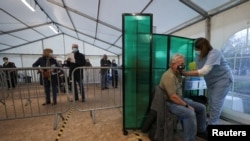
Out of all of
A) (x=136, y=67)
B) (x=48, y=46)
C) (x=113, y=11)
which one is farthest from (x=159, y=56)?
(x=48, y=46)

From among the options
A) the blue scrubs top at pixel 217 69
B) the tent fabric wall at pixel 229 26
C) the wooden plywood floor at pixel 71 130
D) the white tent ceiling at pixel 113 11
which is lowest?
the wooden plywood floor at pixel 71 130

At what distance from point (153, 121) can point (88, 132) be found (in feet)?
3.48

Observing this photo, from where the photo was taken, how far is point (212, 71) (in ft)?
6.51

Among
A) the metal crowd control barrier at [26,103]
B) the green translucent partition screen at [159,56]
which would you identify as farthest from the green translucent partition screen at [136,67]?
the metal crowd control barrier at [26,103]

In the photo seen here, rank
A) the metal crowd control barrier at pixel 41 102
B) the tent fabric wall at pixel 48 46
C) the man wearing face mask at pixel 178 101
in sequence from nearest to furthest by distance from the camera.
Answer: the man wearing face mask at pixel 178 101 < the metal crowd control barrier at pixel 41 102 < the tent fabric wall at pixel 48 46

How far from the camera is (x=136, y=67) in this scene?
211 centimetres

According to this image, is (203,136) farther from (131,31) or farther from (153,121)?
(131,31)

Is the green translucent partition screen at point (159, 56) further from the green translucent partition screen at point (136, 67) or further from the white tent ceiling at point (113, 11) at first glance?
the white tent ceiling at point (113, 11)

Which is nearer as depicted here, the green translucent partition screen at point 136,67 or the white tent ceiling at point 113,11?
the green translucent partition screen at point 136,67

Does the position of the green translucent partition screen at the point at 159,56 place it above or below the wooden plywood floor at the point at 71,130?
above

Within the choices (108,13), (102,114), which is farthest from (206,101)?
(108,13)

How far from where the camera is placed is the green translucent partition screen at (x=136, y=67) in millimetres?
2018

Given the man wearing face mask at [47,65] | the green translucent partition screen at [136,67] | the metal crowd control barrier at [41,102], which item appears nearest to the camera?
the green translucent partition screen at [136,67]

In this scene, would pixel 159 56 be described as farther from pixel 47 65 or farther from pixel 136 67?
pixel 47 65
